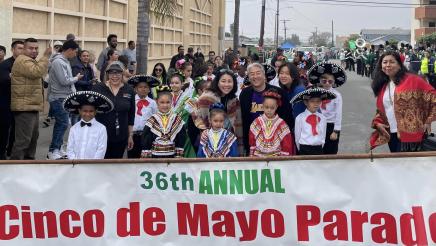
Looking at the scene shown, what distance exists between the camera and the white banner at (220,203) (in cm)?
441

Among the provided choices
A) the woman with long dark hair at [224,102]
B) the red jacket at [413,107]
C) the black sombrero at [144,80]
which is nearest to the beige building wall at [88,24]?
the black sombrero at [144,80]

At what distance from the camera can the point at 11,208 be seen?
4.50 metres

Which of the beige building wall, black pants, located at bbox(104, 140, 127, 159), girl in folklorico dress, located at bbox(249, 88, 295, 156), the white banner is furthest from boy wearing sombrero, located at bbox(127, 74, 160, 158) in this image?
the beige building wall

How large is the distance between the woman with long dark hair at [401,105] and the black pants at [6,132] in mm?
4944

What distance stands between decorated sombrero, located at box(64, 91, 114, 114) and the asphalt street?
406cm

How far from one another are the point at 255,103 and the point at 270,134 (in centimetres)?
52

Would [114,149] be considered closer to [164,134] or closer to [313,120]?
[164,134]

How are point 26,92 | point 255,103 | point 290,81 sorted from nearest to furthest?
point 255,103 → point 290,81 → point 26,92

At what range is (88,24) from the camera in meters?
17.9

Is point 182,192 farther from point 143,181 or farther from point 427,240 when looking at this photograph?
point 427,240

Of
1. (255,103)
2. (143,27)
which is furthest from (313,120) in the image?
(143,27)

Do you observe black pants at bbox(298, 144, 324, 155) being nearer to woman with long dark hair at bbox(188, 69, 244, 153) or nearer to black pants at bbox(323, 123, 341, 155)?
woman with long dark hair at bbox(188, 69, 244, 153)

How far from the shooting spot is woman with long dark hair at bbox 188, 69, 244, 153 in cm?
626

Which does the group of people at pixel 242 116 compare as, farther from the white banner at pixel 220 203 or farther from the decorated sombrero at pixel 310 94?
the white banner at pixel 220 203
